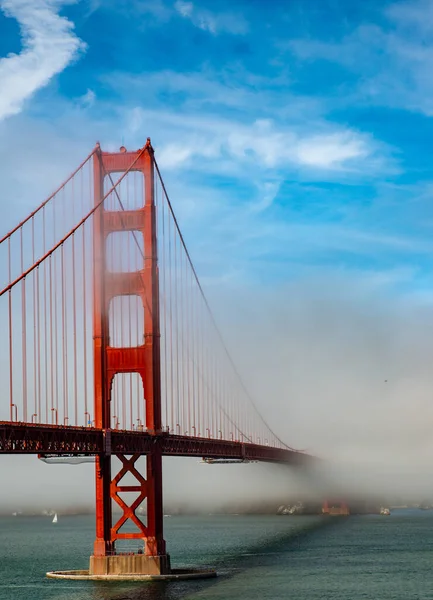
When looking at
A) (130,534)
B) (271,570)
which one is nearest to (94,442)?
(130,534)

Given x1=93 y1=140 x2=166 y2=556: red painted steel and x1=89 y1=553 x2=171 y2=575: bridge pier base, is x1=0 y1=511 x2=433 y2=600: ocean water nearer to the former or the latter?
x1=89 y1=553 x2=171 y2=575: bridge pier base

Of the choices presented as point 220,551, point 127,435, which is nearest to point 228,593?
point 127,435

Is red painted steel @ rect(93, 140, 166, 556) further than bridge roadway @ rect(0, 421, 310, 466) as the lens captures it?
Yes

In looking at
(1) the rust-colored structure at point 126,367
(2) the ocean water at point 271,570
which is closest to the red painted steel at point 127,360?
(1) the rust-colored structure at point 126,367

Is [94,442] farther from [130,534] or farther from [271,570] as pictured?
[271,570]

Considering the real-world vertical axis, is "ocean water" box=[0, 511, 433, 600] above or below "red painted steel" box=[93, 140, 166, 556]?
below

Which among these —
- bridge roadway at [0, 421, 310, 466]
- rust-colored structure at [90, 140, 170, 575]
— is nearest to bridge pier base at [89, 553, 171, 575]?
rust-colored structure at [90, 140, 170, 575]

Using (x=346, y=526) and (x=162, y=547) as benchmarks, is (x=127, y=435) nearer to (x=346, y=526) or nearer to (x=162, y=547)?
(x=162, y=547)
